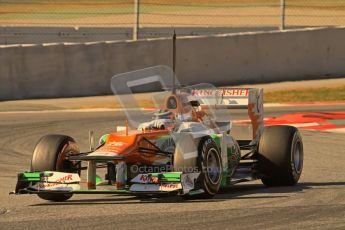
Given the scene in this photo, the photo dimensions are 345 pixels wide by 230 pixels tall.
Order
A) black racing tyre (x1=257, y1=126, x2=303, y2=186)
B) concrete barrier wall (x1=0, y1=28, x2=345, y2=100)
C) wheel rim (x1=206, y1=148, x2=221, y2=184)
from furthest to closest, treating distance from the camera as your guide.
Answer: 1. concrete barrier wall (x1=0, y1=28, x2=345, y2=100)
2. black racing tyre (x1=257, y1=126, x2=303, y2=186)
3. wheel rim (x1=206, y1=148, x2=221, y2=184)

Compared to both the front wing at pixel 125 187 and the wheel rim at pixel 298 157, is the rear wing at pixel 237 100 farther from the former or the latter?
the front wing at pixel 125 187

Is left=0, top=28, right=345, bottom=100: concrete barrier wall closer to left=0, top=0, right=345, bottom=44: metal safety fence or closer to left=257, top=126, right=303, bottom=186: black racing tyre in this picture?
left=0, top=0, right=345, bottom=44: metal safety fence

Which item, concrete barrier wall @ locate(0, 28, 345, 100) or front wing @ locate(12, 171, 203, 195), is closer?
front wing @ locate(12, 171, 203, 195)

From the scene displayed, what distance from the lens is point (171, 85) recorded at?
1134 centimetres

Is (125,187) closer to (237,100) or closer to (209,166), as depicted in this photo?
(209,166)

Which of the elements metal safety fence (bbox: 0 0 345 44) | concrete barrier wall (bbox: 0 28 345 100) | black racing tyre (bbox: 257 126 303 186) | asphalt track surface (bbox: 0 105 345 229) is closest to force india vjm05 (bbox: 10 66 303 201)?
black racing tyre (bbox: 257 126 303 186)

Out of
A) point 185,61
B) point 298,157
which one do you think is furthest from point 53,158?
point 185,61

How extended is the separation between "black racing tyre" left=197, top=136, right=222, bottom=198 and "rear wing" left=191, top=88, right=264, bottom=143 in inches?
39.9

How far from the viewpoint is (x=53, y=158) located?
11102 mm

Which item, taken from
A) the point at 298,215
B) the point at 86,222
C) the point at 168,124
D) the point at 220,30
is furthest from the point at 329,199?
the point at 220,30

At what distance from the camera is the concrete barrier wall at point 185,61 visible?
21891 millimetres

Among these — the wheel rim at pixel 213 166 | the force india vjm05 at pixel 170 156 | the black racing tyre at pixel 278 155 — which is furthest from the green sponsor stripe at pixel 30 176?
the black racing tyre at pixel 278 155

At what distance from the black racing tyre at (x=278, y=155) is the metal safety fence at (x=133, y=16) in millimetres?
11355

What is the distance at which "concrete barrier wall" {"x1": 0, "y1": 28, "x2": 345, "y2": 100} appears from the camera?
21891 mm
